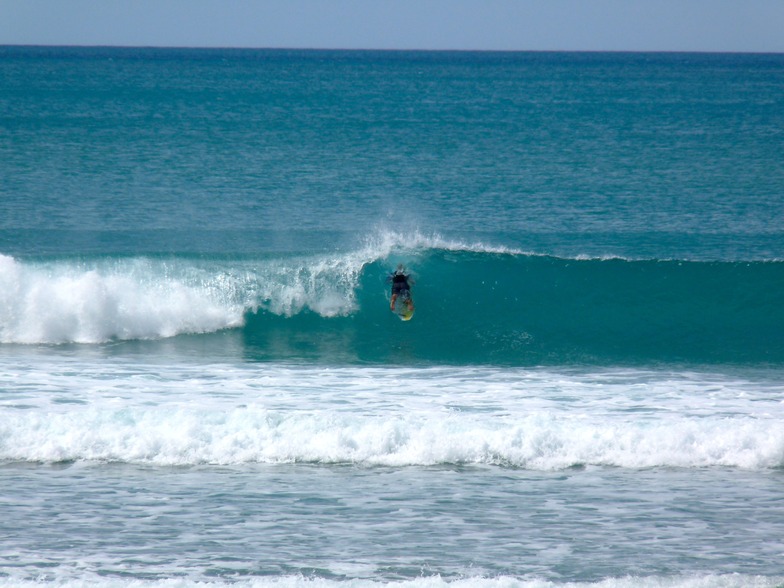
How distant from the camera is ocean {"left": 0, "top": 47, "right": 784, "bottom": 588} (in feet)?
26.7

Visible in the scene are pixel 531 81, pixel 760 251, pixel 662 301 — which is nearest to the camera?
pixel 662 301

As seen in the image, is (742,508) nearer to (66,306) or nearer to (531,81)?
(66,306)

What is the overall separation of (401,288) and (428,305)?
0.98 m

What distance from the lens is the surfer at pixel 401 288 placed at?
1631 cm

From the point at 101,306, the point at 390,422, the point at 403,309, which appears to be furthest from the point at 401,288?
the point at 390,422

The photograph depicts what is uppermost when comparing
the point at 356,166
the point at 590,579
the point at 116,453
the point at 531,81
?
the point at 531,81

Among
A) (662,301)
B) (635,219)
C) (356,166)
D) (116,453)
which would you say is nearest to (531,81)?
(356,166)

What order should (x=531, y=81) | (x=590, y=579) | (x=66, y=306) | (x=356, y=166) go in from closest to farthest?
(x=590, y=579) → (x=66, y=306) → (x=356, y=166) → (x=531, y=81)

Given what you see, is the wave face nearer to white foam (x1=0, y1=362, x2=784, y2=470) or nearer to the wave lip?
the wave lip

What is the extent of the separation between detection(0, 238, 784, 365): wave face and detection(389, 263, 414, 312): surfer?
340mm

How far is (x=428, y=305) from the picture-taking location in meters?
17.6

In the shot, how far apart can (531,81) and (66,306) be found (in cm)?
8573

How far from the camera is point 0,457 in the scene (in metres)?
10.2

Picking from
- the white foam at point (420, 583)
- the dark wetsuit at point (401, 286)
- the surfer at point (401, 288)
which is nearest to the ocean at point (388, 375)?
the white foam at point (420, 583)
